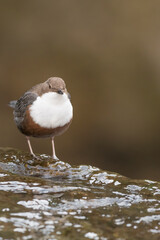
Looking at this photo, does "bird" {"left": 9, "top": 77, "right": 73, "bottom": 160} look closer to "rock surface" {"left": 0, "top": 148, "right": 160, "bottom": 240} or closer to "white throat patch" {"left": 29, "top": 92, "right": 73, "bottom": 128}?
"white throat patch" {"left": 29, "top": 92, "right": 73, "bottom": 128}

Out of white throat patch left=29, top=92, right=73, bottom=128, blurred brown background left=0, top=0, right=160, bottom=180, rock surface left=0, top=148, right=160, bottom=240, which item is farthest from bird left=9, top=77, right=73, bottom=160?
blurred brown background left=0, top=0, right=160, bottom=180

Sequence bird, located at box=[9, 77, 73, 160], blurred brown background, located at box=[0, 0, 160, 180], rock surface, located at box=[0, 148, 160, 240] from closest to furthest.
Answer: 1. rock surface, located at box=[0, 148, 160, 240]
2. bird, located at box=[9, 77, 73, 160]
3. blurred brown background, located at box=[0, 0, 160, 180]

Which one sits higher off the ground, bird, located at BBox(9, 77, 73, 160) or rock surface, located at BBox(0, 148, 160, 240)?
bird, located at BBox(9, 77, 73, 160)

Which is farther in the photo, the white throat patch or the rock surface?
the white throat patch

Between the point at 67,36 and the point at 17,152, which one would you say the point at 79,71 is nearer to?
the point at 67,36

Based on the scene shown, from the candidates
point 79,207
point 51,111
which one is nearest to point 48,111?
point 51,111

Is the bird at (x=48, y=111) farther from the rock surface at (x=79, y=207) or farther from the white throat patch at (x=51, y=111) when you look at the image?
the rock surface at (x=79, y=207)

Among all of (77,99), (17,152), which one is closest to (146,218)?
(17,152)

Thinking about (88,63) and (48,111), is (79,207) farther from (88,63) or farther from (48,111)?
(88,63)
